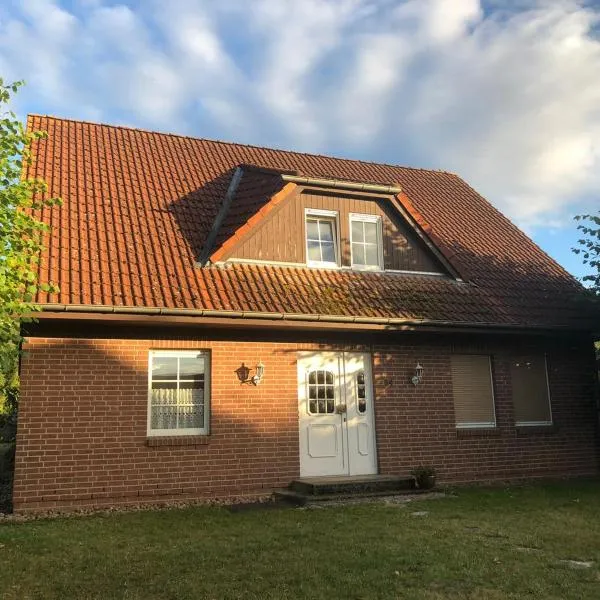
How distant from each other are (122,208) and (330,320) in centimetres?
449

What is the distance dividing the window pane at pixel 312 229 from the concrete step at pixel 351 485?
4.63 m

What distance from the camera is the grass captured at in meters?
5.39

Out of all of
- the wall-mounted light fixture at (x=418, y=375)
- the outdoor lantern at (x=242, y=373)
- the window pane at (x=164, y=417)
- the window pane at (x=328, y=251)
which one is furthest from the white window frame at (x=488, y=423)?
the window pane at (x=164, y=417)

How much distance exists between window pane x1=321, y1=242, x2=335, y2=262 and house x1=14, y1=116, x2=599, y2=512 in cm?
4

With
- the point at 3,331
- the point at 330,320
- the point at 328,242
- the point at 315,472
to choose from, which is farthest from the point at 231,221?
the point at 3,331

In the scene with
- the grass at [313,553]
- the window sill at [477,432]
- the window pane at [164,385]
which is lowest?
the grass at [313,553]

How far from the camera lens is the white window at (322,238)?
1260cm

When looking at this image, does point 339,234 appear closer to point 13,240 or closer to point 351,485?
point 351,485

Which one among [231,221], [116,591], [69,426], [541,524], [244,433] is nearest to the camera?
[116,591]

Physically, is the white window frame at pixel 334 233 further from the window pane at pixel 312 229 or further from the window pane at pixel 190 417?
the window pane at pixel 190 417

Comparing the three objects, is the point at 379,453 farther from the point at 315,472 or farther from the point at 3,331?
the point at 3,331

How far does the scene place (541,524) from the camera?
7.97 metres


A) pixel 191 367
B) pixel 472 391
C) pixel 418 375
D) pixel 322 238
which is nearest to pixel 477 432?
Answer: pixel 472 391

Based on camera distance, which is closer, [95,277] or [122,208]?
[95,277]
